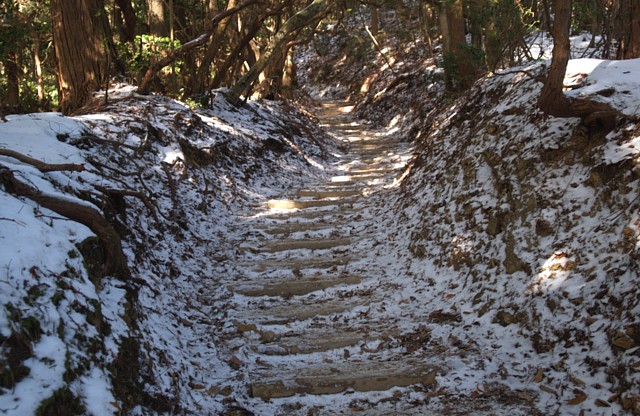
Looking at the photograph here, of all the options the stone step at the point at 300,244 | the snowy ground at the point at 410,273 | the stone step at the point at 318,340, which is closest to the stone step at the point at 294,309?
the snowy ground at the point at 410,273

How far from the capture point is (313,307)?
573 cm

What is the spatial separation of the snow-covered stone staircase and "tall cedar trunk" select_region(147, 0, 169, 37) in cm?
515

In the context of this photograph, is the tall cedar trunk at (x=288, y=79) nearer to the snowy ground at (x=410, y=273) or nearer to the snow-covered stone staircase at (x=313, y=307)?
the snow-covered stone staircase at (x=313, y=307)

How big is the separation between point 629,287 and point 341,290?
10.4ft

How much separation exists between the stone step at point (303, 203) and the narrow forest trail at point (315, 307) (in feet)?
0.06

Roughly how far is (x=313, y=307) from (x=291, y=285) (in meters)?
0.57

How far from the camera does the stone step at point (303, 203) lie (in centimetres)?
891

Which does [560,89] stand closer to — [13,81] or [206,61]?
[206,61]

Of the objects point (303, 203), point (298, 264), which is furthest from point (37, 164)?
point (303, 203)

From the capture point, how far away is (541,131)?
227 inches

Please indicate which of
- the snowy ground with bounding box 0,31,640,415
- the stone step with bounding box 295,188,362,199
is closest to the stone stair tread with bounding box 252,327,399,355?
the snowy ground with bounding box 0,31,640,415

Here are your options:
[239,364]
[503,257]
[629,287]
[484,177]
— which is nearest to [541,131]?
[484,177]

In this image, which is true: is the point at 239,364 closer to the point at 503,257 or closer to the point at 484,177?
the point at 503,257

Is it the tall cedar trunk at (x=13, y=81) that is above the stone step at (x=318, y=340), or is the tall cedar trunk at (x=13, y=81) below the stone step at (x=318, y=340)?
above
